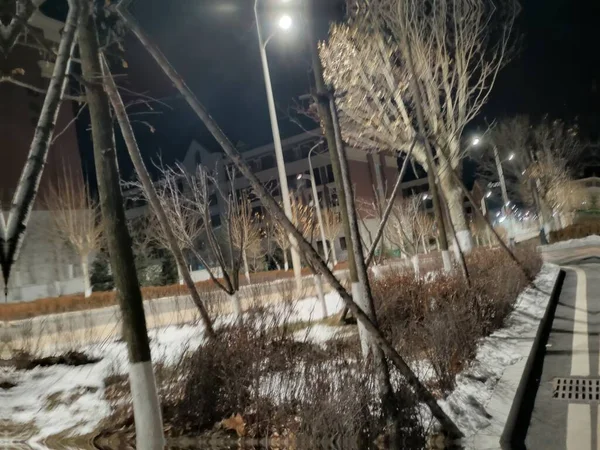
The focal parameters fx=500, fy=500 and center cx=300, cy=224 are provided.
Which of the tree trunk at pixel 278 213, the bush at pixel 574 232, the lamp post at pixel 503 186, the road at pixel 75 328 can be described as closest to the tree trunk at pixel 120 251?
the tree trunk at pixel 278 213

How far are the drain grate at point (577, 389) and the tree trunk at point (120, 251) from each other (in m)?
4.09

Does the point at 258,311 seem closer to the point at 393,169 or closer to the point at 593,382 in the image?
the point at 593,382

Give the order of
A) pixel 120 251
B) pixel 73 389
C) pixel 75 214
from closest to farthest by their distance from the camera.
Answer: pixel 120 251 < pixel 73 389 < pixel 75 214

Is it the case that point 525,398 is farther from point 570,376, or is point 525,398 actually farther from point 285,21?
point 285,21

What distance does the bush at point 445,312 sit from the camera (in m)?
5.77

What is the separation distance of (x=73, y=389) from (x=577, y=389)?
18.5ft

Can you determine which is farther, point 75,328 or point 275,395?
point 75,328

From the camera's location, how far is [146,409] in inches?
157

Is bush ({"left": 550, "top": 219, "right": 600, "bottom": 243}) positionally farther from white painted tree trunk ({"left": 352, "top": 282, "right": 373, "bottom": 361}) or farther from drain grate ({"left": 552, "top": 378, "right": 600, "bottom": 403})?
white painted tree trunk ({"left": 352, "top": 282, "right": 373, "bottom": 361})

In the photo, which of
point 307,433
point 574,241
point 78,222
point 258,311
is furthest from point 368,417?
point 574,241

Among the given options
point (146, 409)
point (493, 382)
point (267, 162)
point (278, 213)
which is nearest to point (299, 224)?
point (493, 382)

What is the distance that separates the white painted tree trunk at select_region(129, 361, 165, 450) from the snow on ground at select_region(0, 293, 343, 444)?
1.16 metres

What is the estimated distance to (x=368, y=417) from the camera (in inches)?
157

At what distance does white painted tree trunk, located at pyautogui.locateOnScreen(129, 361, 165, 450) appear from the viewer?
3969 mm
